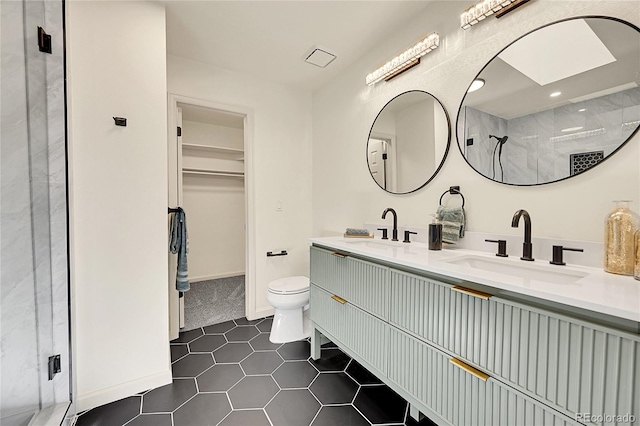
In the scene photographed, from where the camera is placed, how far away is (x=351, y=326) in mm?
1673

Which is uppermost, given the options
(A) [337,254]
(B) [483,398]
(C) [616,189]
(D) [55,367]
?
(C) [616,189]

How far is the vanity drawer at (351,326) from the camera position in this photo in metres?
1.47

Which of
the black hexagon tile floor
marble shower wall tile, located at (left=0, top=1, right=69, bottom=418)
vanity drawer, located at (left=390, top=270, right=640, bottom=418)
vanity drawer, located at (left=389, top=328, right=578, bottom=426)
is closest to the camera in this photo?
vanity drawer, located at (left=390, top=270, right=640, bottom=418)

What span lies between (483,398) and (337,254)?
999 millimetres

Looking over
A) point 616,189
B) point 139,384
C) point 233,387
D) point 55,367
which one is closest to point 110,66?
point 55,367

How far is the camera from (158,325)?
180 centimetres

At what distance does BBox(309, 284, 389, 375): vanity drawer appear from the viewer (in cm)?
147

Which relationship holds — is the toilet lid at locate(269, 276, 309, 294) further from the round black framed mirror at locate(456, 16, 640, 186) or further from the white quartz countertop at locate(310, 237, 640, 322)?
the round black framed mirror at locate(456, 16, 640, 186)

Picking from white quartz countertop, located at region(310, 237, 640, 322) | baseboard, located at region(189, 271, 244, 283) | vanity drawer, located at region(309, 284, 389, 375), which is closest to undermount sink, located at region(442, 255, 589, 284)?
white quartz countertop, located at region(310, 237, 640, 322)

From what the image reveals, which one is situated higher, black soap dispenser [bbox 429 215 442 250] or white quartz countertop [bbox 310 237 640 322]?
black soap dispenser [bbox 429 215 442 250]

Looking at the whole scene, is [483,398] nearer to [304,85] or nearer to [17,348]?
[17,348]

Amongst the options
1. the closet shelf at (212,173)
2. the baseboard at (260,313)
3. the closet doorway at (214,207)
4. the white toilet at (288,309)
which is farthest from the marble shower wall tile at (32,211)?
the closet shelf at (212,173)

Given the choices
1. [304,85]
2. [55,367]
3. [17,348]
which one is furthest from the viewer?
[304,85]

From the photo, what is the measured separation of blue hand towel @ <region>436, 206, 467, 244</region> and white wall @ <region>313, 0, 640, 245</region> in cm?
5
